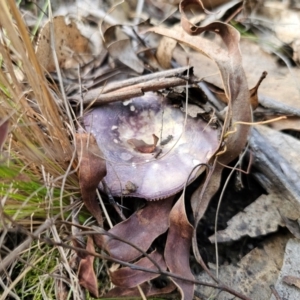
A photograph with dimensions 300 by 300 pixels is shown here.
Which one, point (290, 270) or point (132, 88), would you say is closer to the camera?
point (290, 270)

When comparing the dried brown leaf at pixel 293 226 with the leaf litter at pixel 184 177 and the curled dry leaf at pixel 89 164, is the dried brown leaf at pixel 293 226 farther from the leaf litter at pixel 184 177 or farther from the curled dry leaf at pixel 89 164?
the curled dry leaf at pixel 89 164

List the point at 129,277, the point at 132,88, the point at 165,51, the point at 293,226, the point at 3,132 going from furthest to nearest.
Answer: the point at 165,51
the point at 132,88
the point at 293,226
the point at 129,277
the point at 3,132

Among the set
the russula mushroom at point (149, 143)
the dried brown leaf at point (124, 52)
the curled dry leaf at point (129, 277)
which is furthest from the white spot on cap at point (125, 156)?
the dried brown leaf at point (124, 52)

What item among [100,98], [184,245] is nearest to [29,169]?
[100,98]

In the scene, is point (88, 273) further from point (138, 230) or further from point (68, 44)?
point (68, 44)

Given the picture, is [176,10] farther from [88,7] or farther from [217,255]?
[217,255]

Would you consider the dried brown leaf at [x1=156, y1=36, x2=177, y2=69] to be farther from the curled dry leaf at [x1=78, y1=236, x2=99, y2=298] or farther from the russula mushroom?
the curled dry leaf at [x1=78, y1=236, x2=99, y2=298]

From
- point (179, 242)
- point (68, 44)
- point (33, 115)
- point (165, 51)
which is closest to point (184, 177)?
point (179, 242)

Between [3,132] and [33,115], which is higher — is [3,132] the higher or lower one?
the higher one
